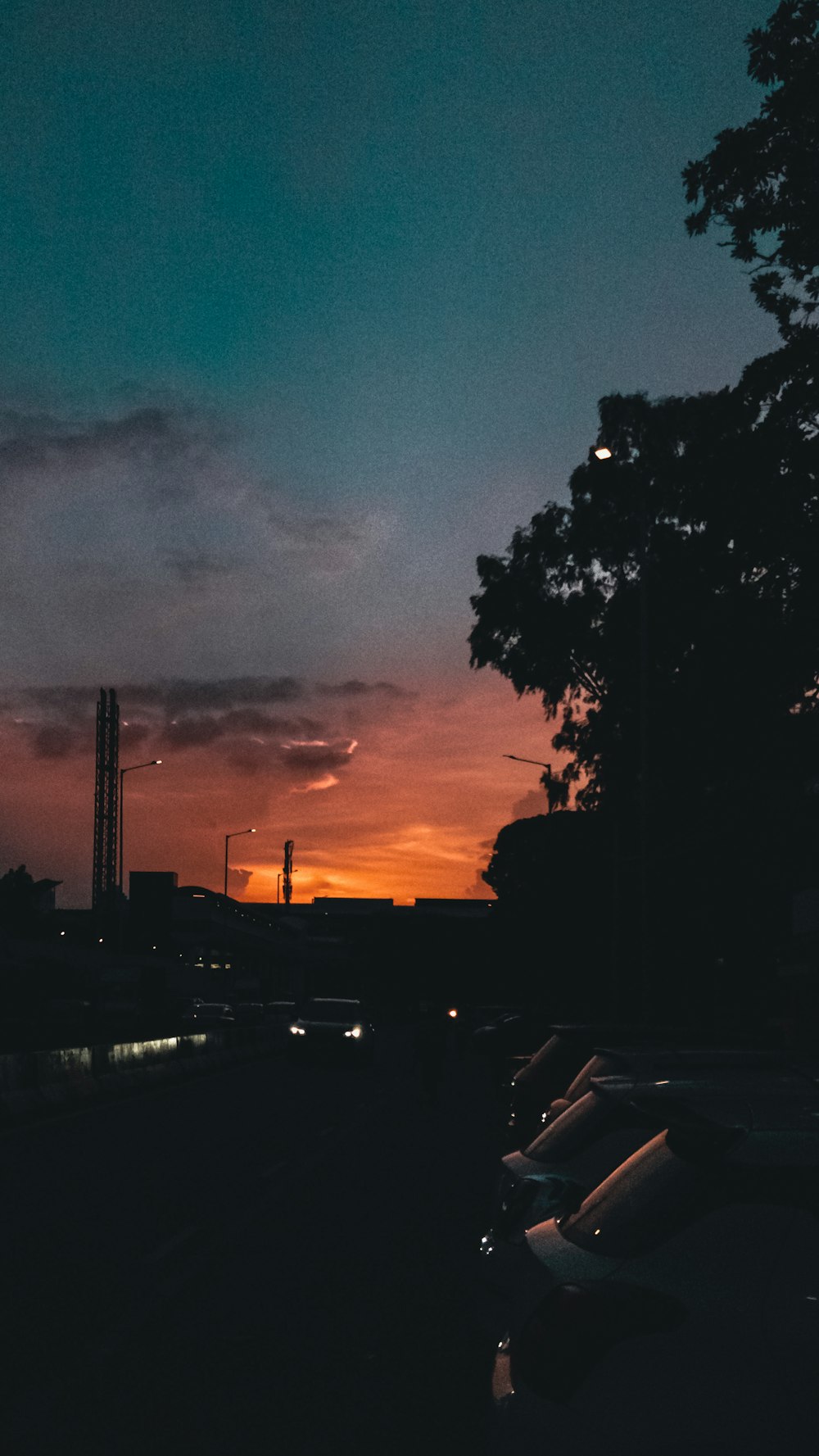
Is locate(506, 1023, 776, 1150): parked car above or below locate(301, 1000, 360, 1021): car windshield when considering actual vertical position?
below

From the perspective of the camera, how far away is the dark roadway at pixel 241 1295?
21.3 ft

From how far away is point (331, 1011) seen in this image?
142 ft

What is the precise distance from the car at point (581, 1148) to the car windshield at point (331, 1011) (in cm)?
3554

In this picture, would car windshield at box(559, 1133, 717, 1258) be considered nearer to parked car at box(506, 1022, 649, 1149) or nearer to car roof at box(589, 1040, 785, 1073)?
car roof at box(589, 1040, 785, 1073)

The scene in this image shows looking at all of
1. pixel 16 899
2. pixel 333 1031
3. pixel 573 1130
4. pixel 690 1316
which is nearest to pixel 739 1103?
pixel 690 1316

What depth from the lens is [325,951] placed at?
140m

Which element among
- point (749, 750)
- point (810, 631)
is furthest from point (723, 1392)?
point (749, 750)

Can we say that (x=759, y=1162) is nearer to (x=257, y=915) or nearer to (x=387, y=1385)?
(x=387, y=1385)

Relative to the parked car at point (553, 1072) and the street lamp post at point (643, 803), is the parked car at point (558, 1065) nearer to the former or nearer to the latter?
the parked car at point (553, 1072)

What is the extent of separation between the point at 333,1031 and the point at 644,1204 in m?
38.5

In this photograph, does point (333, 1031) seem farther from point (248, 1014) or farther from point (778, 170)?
point (248, 1014)

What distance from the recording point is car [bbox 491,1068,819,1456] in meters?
3.17

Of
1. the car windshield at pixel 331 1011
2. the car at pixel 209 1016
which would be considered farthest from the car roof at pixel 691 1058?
the car at pixel 209 1016

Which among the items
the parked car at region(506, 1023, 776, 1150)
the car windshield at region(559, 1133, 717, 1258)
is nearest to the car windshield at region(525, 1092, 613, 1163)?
the car windshield at region(559, 1133, 717, 1258)
